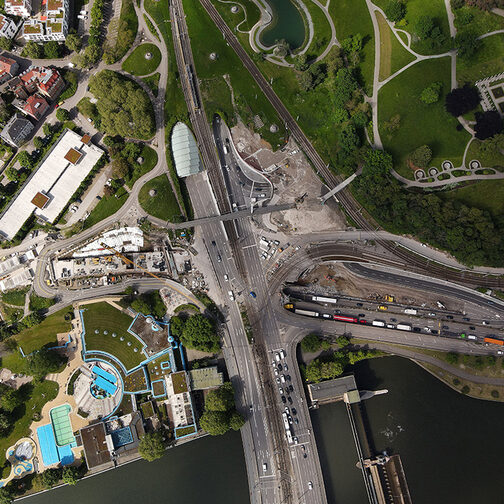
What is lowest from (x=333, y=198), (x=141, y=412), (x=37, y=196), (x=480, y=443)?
(x=480, y=443)

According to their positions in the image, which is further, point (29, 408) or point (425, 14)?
point (425, 14)

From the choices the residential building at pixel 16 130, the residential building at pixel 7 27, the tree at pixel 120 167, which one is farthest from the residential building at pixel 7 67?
the tree at pixel 120 167

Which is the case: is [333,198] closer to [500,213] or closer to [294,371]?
[500,213]

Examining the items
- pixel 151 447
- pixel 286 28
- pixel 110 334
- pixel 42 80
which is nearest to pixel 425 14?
pixel 286 28

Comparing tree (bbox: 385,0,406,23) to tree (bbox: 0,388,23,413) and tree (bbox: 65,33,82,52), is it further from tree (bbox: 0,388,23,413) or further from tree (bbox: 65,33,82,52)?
tree (bbox: 0,388,23,413)

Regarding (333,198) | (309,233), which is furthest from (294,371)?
(333,198)

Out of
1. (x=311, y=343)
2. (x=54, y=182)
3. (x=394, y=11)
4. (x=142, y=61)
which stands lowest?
(x=311, y=343)

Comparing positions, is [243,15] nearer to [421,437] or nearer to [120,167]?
[120,167]
